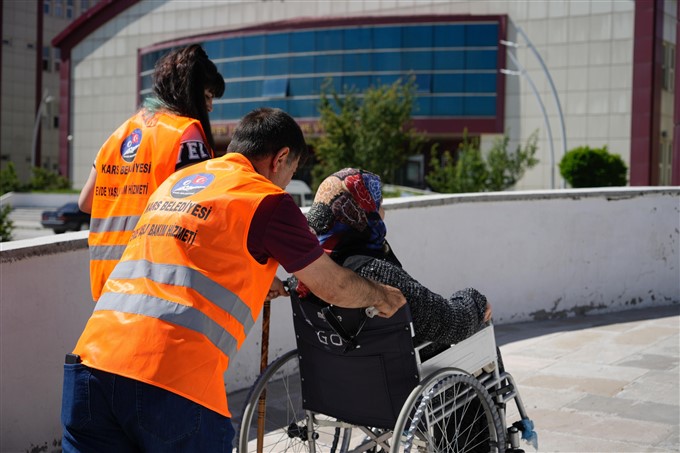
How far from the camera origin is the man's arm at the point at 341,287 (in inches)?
108

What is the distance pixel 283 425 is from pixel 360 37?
47.8 metres

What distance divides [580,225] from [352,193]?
5.90 m

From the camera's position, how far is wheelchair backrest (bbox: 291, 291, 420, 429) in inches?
141

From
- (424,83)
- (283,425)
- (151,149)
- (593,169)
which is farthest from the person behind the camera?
(424,83)

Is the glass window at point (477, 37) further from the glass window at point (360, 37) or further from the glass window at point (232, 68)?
the glass window at point (232, 68)

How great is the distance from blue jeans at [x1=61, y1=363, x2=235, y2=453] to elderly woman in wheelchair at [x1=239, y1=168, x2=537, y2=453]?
1044 mm

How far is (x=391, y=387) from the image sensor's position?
362 centimetres

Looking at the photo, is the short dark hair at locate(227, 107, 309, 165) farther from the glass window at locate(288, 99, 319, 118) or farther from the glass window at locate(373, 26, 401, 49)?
the glass window at locate(288, 99, 319, 118)

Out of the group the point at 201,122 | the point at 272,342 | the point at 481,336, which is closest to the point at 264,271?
the point at 201,122

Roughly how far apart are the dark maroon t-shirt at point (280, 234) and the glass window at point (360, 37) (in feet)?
164

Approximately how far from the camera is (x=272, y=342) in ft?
21.8

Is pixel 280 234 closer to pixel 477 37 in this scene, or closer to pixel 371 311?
pixel 371 311

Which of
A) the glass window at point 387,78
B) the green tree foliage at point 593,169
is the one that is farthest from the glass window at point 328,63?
the green tree foliage at point 593,169

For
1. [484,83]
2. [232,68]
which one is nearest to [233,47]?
[232,68]
